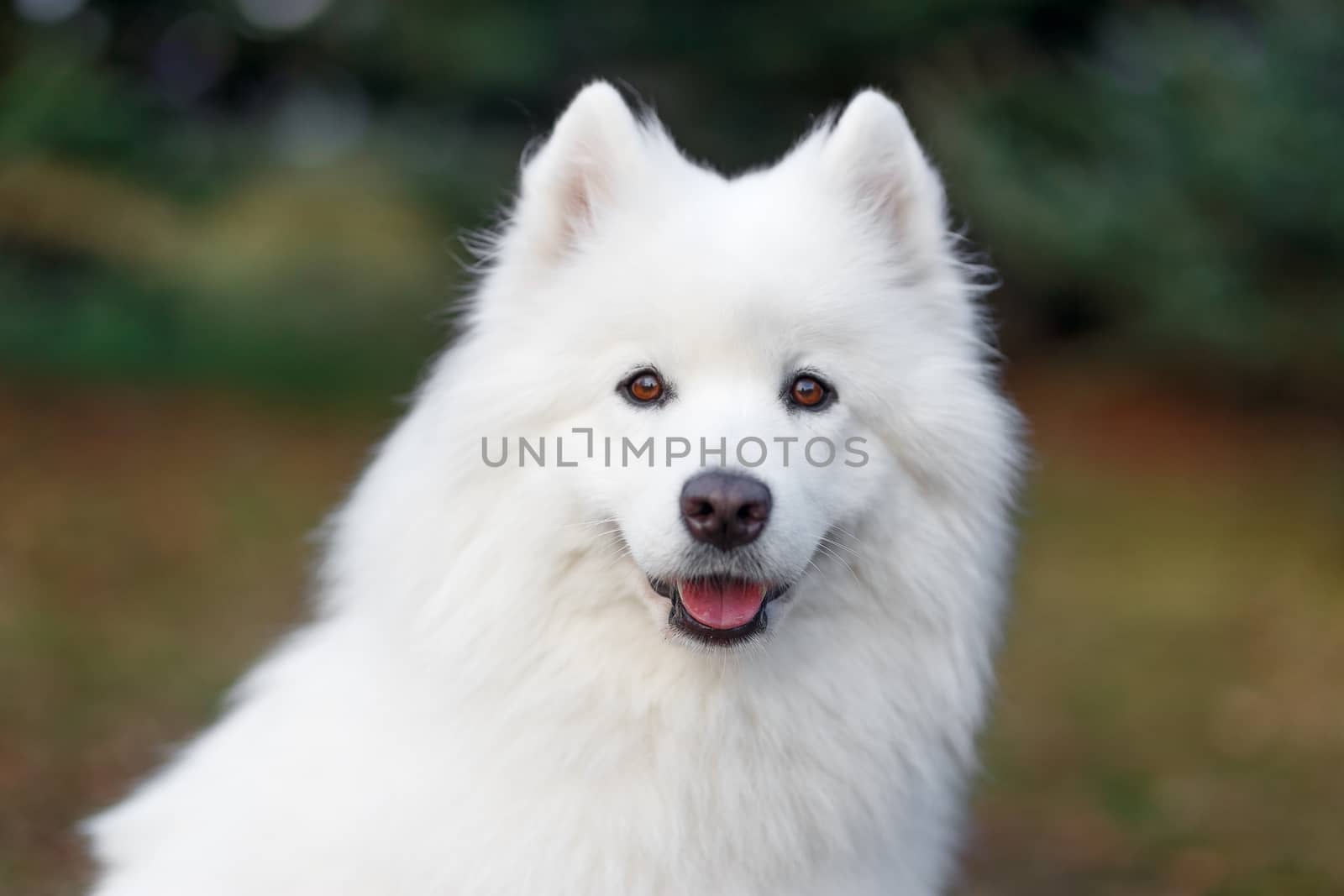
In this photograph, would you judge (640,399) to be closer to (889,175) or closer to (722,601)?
(722,601)

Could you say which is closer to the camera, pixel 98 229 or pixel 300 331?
pixel 98 229

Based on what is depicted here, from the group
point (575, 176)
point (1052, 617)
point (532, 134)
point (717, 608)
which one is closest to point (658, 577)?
point (717, 608)

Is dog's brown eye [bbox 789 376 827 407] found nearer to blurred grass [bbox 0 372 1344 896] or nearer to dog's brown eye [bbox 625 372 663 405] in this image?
dog's brown eye [bbox 625 372 663 405]

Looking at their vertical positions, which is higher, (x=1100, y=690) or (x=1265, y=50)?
(x=1265, y=50)

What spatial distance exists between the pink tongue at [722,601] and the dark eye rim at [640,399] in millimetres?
459

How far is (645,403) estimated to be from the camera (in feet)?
10.3

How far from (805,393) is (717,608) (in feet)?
1.96

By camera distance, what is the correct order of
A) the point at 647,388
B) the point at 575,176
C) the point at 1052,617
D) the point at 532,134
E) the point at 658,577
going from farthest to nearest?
1. the point at 532,134
2. the point at 1052,617
3. the point at 575,176
4. the point at 647,388
5. the point at 658,577

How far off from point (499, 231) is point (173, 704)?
5230mm

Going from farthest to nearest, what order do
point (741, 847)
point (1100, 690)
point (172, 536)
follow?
point (172, 536)
point (1100, 690)
point (741, 847)

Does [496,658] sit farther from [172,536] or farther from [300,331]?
[300,331]

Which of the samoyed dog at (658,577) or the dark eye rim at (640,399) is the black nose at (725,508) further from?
the dark eye rim at (640,399)

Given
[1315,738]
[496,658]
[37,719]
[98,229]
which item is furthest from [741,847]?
[98,229]

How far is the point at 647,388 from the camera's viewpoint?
10.3ft
